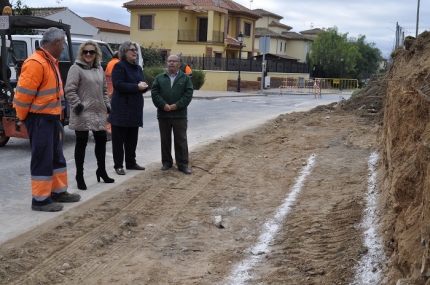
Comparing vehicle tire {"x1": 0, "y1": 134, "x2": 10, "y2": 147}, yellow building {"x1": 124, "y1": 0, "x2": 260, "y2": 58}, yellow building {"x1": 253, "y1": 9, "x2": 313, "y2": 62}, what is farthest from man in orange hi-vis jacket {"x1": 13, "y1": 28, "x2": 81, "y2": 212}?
yellow building {"x1": 253, "y1": 9, "x2": 313, "y2": 62}

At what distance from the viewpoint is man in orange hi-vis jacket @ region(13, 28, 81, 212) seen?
7102 millimetres

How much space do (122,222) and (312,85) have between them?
42268 mm

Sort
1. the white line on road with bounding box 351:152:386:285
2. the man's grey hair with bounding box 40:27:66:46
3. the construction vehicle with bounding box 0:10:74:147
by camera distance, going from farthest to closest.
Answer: the construction vehicle with bounding box 0:10:74:147 < the man's grey hair with bounding box 40:27:66:46 < the white line on road with bounding box 351:152:386:285

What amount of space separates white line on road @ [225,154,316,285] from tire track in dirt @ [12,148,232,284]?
1.08 m

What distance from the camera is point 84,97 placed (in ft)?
27.7

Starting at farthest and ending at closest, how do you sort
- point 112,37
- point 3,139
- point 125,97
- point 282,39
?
point 282,39 < point 112,37 < point 3,139 < point 125,97

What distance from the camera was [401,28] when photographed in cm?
1436

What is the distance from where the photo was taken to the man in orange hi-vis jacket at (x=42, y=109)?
710 centimetres

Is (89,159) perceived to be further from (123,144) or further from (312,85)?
(312,85)

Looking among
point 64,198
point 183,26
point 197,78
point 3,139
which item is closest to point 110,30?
point 183,26

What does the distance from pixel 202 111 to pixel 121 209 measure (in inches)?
542

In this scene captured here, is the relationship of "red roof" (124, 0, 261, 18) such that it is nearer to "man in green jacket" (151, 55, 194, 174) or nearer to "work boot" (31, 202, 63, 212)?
"man in green jacket" (151, 55, 194, 174)

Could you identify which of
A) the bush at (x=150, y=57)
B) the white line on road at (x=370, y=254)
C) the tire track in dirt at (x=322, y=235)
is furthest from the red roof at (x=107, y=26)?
the white line on road at (x=370, y=254)

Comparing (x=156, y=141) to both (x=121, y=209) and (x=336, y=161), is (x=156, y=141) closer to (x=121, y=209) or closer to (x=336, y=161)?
(x=336, y=161)
